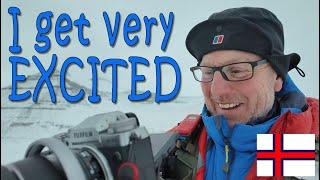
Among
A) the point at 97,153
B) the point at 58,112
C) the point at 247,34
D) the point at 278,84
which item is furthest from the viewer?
the point at 58,112

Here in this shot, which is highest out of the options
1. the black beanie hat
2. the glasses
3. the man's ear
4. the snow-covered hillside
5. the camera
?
the black beanie hat

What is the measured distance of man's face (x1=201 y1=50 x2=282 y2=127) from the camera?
1.52 m

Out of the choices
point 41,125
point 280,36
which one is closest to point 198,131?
point 280,36

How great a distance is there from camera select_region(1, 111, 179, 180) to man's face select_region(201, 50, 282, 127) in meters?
0.57

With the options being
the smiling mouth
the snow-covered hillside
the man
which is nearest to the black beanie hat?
the man

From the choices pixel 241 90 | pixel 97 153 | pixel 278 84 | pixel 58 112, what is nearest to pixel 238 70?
pixel 241 90

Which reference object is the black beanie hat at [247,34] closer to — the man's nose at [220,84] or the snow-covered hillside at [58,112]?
the man's nose at [220,84]

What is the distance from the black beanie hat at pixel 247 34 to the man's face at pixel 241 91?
26 millimetres

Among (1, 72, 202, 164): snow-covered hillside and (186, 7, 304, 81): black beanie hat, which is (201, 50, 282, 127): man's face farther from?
(1, 72, 202, 164): snow-covered hillside

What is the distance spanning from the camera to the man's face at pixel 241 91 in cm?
152

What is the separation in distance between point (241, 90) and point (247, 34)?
0.62 feet

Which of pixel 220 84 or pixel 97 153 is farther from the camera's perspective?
pixel 220 84

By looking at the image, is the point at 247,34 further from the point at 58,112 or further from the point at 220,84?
the point at 58,112

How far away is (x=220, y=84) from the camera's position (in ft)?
5.00
